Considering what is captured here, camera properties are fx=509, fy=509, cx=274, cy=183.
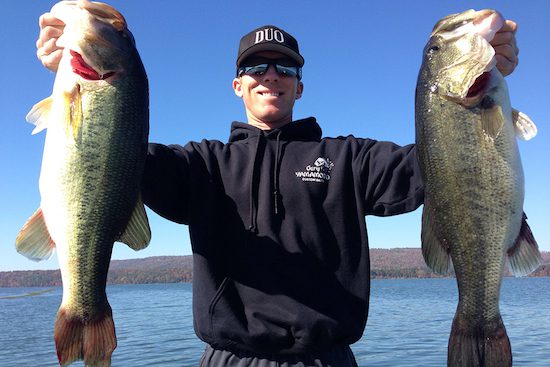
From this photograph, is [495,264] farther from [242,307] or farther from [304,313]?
[242,307]

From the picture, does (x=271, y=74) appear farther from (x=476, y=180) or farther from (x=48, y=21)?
(x=476, y=180)

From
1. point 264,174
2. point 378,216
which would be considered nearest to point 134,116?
point 264,174

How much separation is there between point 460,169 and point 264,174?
159 centimetres

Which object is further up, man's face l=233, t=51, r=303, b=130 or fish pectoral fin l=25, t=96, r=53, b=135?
man's face l=233, t=51, r=303, b=130

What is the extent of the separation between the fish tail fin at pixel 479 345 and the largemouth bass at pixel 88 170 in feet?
7.38

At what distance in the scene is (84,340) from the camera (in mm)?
3422

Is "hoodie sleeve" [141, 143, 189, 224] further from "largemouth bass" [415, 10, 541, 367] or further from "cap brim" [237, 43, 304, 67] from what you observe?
"largemouth bass" [415, 10, 541, 367]

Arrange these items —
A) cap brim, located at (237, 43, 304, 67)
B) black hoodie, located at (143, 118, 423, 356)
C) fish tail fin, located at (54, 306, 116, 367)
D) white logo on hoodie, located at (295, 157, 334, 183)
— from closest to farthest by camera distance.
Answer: fish tail fin, located at (54, 306, 116, 367)
black hoodie, located at (143, 118, 423, 356)
white logo on hoodie, located at (295, 157, 334, 183)
cap brim, located at (237, 43, 304, 67)

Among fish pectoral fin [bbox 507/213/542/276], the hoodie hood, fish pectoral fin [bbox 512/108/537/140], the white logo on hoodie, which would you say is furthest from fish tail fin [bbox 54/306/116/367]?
fish pectoral fin [bbox 512/108/537/140]

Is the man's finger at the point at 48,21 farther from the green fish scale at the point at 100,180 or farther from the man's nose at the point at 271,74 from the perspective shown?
the man's nose at the point at 271,74

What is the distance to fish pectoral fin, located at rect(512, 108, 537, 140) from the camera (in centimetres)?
350

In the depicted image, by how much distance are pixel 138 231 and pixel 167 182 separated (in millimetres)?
600

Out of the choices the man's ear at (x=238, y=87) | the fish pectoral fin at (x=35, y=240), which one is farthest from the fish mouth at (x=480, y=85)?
the fish pectoral fin at (x=35, y=240)

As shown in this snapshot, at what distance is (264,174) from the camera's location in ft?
14.1
